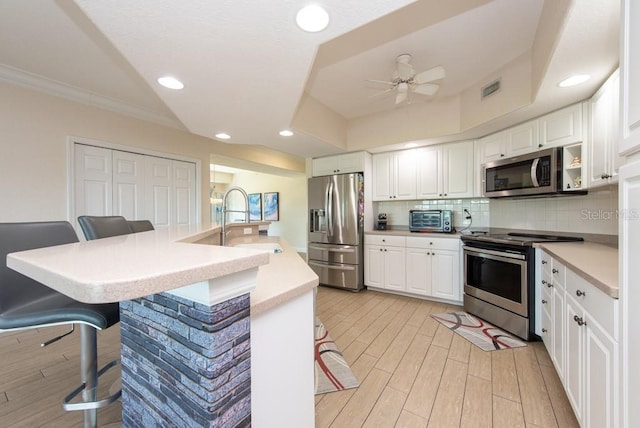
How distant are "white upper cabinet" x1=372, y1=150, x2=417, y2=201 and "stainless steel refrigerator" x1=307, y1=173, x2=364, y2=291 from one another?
0.31 metres

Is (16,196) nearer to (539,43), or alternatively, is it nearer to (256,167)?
(256,167)

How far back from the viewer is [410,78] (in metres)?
2.34

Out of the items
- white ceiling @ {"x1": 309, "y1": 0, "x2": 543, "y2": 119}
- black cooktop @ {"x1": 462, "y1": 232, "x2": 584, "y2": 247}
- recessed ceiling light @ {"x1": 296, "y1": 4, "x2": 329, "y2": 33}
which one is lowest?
black cooktop @ {"x1": 462, "y1": 232, "x2": 584, "y2": 247}

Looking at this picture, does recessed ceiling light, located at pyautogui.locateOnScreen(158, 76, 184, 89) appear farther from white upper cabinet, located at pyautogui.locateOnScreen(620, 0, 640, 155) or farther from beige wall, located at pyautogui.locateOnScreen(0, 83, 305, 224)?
white upper cabinet, located at pyautogui.locateOnScreen(620, 0, 640, 155)

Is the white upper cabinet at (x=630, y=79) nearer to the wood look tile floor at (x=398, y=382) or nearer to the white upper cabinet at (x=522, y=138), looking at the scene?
the wood look tile floor at (x=398, y=382)

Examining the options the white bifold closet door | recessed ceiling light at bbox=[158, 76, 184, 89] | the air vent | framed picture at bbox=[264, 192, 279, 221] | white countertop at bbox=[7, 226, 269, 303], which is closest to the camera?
white countertop at bbox=[7, 226, 269, 303]

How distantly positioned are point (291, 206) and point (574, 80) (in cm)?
623

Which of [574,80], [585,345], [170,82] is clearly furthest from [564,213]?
[170,82]

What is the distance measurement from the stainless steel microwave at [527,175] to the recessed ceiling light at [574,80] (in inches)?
23.2

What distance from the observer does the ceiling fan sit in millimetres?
2176

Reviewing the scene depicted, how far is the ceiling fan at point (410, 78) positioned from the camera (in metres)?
2.18

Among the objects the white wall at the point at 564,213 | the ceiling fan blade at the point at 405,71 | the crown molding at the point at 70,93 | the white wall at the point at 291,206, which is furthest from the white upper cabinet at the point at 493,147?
the white wall at the point at 291,206

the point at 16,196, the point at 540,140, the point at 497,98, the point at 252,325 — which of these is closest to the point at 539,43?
the point at 497,98

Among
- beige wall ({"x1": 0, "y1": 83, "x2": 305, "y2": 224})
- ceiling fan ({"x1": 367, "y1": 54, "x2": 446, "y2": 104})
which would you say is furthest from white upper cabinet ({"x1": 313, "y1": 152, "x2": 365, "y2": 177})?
beige wall ({"x1": 0, "y1": 83, "x2": 305, "y2": 224})
